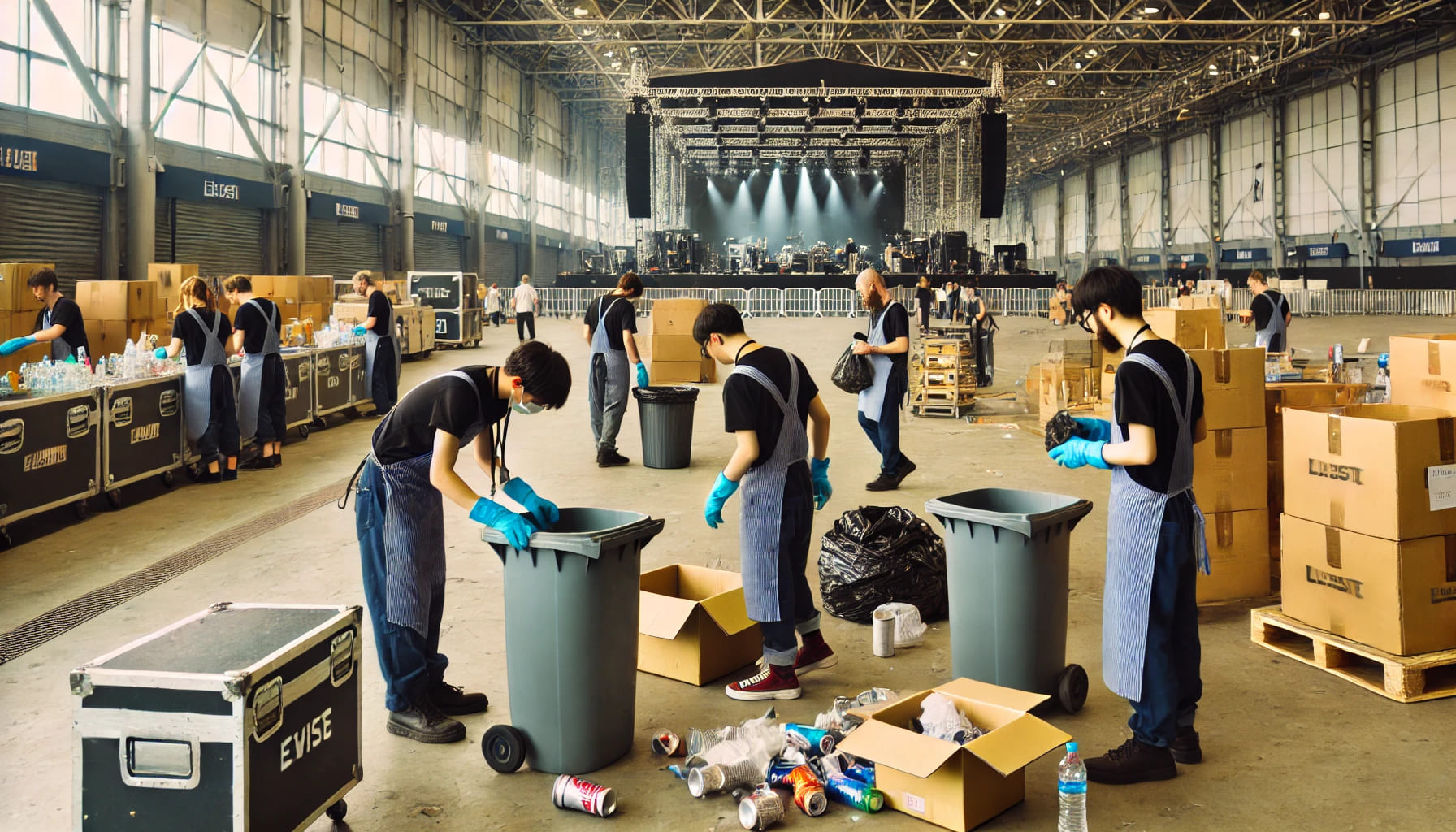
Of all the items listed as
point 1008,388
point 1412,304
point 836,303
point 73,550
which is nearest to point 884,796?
point 73,550

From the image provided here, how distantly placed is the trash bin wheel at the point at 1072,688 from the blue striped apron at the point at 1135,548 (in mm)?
488

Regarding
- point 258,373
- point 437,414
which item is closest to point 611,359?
point 258,373

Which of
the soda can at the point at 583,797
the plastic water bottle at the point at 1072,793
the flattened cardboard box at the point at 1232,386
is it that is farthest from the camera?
the flattened cardboard box at the point at 1232,386

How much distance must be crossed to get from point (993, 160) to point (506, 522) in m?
24.2

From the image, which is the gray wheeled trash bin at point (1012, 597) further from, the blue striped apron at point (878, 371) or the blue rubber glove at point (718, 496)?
the blue striped apron at point (878, 371)

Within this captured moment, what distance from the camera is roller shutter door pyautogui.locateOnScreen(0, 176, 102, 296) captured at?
13.8 m

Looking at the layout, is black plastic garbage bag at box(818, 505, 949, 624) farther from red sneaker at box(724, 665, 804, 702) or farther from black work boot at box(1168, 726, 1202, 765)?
black work boot at box(1168, 726, 1202, 765)

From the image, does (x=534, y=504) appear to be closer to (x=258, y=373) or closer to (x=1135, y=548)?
(x=1135, y=548)

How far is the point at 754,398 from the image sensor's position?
151 inches

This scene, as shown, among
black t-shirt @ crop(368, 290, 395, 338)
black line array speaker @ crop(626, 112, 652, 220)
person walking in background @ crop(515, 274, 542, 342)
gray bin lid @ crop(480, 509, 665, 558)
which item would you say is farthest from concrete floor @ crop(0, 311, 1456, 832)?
black line array speaker @ crop(626, 112, 652, 220)

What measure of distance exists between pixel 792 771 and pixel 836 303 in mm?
27538

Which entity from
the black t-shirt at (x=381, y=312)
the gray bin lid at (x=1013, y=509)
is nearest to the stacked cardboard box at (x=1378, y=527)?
the gray bin lid at (x=1013, y=509)

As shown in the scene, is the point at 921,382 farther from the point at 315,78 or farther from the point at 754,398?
the point at 315,78

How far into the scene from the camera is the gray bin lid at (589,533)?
10.4 feet
